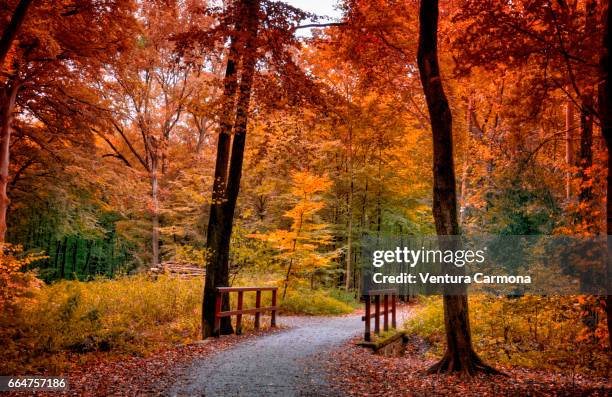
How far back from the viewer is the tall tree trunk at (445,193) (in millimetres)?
6574

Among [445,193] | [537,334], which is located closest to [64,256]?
[537,334]

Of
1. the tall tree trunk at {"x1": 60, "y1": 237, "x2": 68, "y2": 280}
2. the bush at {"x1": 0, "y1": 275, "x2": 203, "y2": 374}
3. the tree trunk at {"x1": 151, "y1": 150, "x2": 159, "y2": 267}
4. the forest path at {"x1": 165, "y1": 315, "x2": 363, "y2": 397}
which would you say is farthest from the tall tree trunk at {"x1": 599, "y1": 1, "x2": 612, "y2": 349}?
the tall tree trunk at {"x1": 60, "y1": 237, "x2": 68, "y2": 280}

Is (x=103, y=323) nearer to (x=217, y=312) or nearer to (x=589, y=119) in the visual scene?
(x=217, y=312)

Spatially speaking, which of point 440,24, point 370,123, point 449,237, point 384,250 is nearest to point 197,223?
point 384,250

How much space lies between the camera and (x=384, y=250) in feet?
73.3

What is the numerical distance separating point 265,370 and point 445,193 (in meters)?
3.86

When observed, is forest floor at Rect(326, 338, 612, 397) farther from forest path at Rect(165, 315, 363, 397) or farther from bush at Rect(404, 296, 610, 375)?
bush at Rect(404, 296, 610, 375)

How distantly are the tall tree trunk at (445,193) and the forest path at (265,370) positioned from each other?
A: 81.7 inches

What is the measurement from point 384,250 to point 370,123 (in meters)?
12.6

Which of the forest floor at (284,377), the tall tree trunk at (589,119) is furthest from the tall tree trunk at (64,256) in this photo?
the tall tree trunk at (589,119)

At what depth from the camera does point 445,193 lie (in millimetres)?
6844

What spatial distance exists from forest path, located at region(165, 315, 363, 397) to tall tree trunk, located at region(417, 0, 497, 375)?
2076 mm

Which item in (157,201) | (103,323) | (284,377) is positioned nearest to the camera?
(284,377)

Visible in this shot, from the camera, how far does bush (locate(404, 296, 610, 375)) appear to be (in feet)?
26.1
